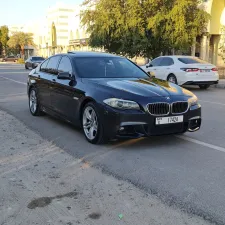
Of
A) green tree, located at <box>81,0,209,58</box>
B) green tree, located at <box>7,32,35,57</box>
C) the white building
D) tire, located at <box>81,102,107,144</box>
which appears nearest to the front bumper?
tire, located at <box>81,102,107,144</box>

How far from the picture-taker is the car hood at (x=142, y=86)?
5.53 metres

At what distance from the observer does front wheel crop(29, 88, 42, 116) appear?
27.3 feet

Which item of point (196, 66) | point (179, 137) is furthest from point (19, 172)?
point (196, 66)

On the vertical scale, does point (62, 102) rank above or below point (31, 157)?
above

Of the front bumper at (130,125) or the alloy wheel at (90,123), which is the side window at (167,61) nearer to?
the alloy wheel at (90,123)

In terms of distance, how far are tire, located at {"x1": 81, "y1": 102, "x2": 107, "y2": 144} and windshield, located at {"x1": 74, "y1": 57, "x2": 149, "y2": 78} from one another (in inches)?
32.1

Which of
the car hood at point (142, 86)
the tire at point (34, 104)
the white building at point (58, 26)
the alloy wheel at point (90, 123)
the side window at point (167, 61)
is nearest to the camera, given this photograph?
the car hood at point (142, 86)

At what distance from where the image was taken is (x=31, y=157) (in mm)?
5230

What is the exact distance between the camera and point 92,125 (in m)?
5.90

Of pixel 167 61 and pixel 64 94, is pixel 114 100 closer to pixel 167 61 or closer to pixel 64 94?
pixel 64 94

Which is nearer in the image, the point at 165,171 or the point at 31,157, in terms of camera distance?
the point at 165,171

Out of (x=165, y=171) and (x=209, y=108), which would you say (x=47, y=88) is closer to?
(x=165, y=171)

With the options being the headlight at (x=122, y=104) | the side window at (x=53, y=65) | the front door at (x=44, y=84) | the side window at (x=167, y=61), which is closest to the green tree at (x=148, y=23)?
the side window at (x=167, y=61)

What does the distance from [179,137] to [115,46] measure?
1982 cm
